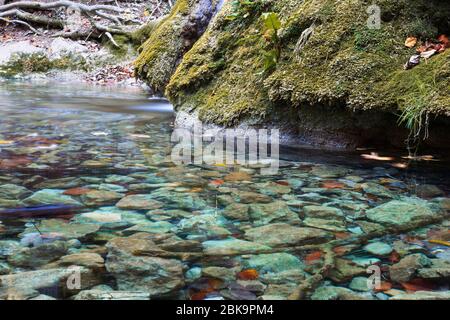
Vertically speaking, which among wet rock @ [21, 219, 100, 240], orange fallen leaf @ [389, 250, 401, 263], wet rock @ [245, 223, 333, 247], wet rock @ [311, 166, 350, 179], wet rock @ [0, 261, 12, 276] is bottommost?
orange fallen leaf @ [389, 250, 401, 263]

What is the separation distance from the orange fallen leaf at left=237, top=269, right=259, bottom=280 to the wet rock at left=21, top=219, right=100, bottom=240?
0.90 meters

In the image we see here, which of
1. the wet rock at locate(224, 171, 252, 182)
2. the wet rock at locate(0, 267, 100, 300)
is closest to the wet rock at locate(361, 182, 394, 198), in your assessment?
the wet rock at locate(224, 171, 252, 182)

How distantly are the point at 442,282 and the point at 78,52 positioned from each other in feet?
54.2

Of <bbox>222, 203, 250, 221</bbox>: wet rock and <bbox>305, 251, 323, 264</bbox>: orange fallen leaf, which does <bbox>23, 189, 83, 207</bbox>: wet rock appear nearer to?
<bbox>222, 203, 250, 221</bbox>: wet rock

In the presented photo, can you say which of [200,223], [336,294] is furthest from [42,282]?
[336,294]

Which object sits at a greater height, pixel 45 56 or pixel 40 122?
pixel 45 56

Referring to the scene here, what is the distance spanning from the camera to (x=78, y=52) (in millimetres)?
16500

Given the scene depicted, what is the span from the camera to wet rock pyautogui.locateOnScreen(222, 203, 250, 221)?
2715 mm

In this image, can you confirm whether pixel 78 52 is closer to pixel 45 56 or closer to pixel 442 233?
pixel 45 56

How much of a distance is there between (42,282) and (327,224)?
5.06 feet

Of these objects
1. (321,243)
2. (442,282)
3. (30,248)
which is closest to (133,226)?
(30,248)

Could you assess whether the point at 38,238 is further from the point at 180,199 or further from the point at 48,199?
the point at 180,199
